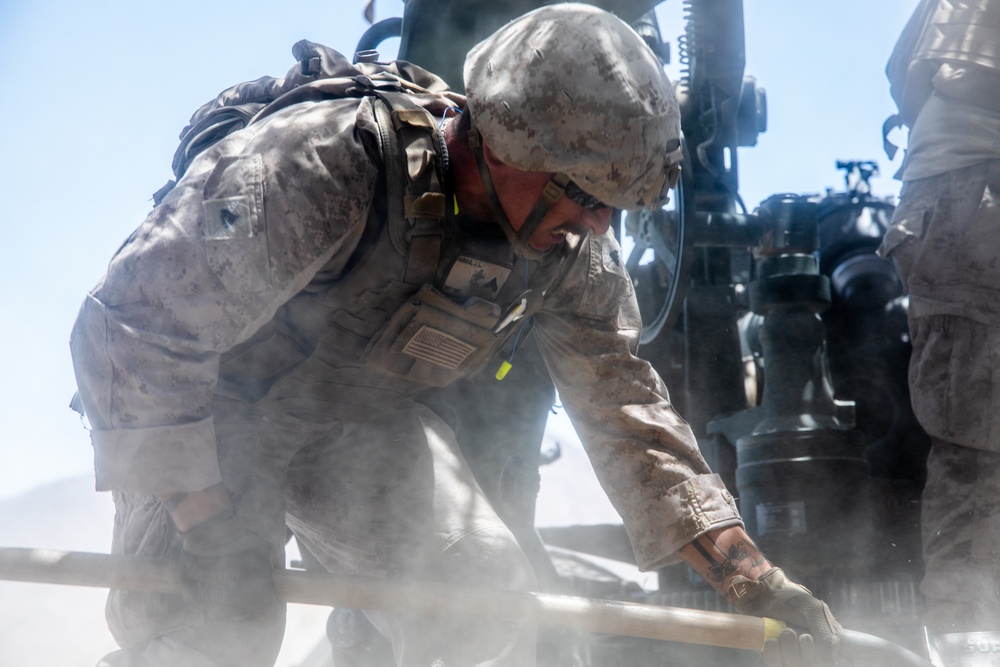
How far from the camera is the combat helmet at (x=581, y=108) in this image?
5.76ft

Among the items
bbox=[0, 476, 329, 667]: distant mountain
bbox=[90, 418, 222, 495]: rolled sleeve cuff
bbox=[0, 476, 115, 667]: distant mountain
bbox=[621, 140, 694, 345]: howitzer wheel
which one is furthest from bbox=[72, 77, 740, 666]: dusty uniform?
bbox=[0, 476, 115, 667]: distant mountain

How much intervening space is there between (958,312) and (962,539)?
67 centimetres

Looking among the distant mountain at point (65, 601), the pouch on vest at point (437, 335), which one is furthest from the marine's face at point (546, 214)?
the distant mountain at point (65, 601)

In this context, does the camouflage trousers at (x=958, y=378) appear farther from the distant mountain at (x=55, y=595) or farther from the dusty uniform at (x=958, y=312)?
the distant mountain at (x=55, y=595)

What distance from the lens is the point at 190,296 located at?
5.37ft

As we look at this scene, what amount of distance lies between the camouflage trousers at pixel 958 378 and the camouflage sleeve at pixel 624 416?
1122 millimetres

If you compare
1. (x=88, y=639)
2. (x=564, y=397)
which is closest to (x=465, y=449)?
(x=564, y=397)

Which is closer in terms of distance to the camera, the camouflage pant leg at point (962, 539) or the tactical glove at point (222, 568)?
the tactical glove at point (222, 568)

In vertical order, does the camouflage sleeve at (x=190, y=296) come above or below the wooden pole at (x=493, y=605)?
above

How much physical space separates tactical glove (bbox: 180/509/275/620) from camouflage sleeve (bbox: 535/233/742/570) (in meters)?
0.80

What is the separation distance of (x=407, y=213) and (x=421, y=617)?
2.78ft

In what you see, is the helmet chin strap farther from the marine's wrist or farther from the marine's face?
the marine's wrist

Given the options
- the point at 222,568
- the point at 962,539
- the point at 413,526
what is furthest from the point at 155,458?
the point at 962,539

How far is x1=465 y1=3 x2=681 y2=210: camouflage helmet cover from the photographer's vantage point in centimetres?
176
